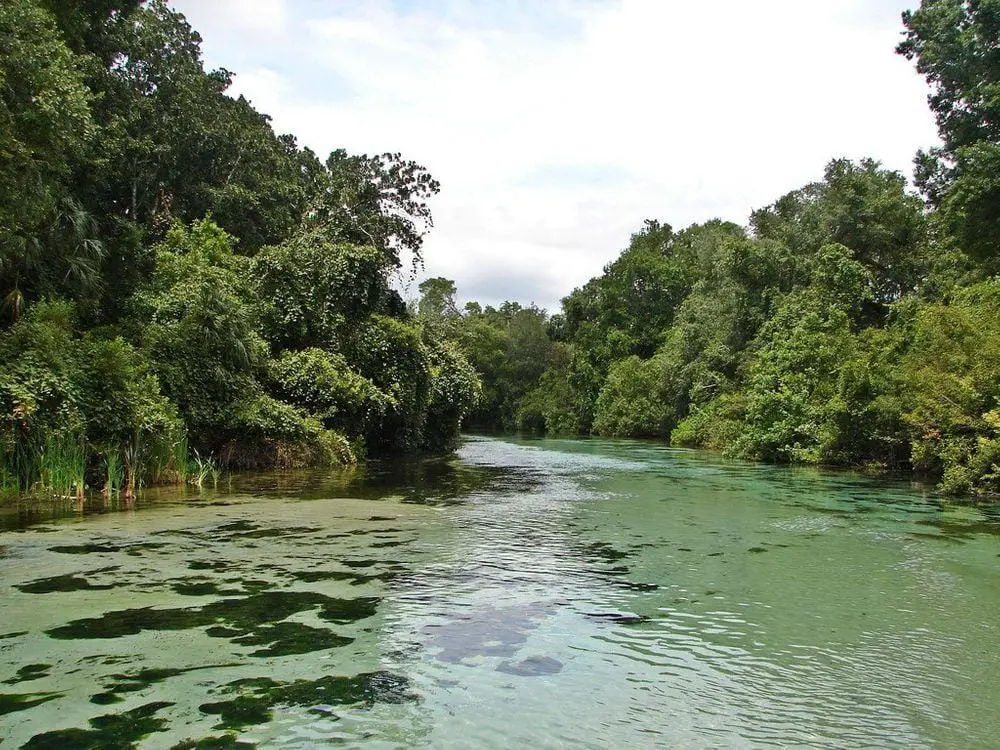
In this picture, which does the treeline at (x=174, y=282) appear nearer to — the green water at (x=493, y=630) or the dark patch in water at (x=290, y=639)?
the green water at (x=493, y=630)

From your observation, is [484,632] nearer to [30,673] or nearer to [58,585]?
[30,673]

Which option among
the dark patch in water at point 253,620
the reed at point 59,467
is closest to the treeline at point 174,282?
the reed at point 59,467

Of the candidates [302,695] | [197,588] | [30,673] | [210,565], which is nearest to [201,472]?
[210,565]

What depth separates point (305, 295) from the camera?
70.6 ft

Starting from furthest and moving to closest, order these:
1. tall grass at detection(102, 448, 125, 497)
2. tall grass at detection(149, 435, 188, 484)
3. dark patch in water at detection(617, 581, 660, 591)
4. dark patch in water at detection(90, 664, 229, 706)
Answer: tall grass at detection(149, 435, 188, 484) → tall grass at detection(102, 448, 125, 497) → dark patch in water at detection(617, 581, 660, 591) → dark patch in water at detection(90, 664, 229, 706)

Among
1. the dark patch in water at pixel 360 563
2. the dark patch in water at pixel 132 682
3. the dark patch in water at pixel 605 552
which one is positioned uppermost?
the dark patch in water at pixel 360 563

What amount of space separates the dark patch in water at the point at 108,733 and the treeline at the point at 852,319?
14.2m

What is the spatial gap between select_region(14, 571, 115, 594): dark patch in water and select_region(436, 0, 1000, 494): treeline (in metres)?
14.0

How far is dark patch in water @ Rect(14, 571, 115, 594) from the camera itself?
6430 mm

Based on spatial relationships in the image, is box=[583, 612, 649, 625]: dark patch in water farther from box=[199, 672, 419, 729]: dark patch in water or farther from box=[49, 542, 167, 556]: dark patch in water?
box=[49, 542, 167, 556]: dark patch in water

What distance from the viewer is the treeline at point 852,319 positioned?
1577 cm

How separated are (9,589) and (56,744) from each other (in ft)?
11.6

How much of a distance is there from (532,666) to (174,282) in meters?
17.0

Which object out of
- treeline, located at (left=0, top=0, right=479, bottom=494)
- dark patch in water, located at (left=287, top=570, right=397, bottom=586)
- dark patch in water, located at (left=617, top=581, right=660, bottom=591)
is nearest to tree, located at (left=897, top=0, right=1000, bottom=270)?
treeline, located at (left=0, top=0, right=479, bottom=494)
